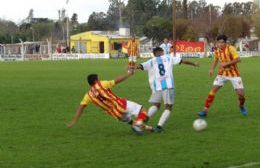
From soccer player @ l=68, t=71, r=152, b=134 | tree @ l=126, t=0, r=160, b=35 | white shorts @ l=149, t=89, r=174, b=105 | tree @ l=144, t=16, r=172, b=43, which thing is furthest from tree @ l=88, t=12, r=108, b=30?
soccer player @ l=68, t=71, r=152, b=134

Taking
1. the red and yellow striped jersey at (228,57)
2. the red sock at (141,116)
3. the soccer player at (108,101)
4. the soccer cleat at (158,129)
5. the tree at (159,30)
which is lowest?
the soccer cleat at (158,129)

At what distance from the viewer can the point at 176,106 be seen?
16844mm

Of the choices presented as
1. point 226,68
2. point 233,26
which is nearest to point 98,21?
point 233,26

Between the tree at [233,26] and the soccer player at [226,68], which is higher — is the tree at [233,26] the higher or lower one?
the higher one

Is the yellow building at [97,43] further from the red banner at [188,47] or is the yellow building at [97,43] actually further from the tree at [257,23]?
the tree at [257,23]

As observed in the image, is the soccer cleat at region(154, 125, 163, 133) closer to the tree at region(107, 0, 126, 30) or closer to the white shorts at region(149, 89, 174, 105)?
the white shorts at region(149, 89, 174, 105)

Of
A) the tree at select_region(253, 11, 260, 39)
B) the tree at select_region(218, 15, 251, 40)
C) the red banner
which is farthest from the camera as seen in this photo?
the tree at select_region(218, 15, 251, 40)

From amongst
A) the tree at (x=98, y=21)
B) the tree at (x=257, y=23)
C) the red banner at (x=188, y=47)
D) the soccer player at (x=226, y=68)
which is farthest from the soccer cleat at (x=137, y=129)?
the tree at (x=98, y=21)

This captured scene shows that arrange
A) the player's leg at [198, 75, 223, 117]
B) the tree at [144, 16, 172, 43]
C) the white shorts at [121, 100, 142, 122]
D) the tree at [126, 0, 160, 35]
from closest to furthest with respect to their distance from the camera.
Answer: the white shorts at [121, 100, 142, 122] → the player's leg at [198, 75, 223, 117] → the tree at [144, 16, 172, 43] → the tree at [126, 0, 160, 35]

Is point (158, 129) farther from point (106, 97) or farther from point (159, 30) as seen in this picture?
point (159, 30)

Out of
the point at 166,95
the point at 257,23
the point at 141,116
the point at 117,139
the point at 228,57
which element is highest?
the point at 257,23

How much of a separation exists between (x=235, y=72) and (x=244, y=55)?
58.4m

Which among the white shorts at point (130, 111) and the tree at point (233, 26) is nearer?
the white shorts at point (130, 111)

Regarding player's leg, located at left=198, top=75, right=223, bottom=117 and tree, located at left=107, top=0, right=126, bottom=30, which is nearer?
player's leg, located at left=198, top=75, right=223, bottom=117
